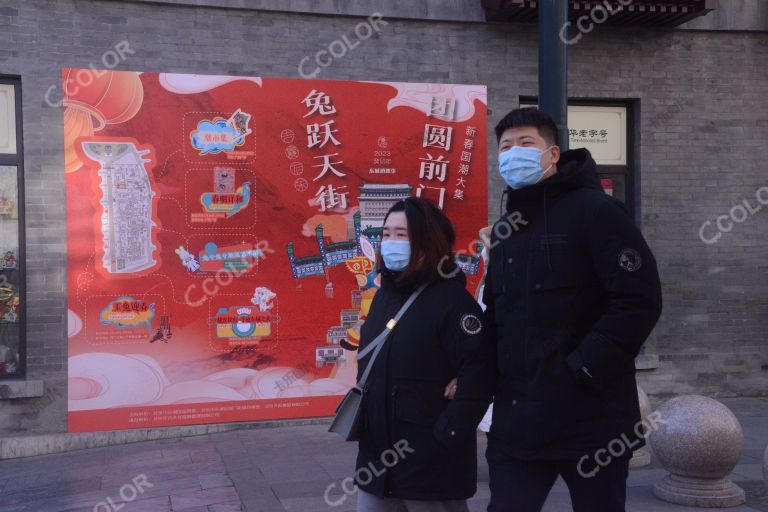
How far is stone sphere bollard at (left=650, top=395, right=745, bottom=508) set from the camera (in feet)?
18.9

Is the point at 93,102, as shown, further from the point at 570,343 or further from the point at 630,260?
the point at 630,260

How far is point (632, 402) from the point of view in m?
3.17

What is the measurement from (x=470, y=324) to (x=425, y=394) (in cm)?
36

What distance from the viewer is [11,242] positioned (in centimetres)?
848

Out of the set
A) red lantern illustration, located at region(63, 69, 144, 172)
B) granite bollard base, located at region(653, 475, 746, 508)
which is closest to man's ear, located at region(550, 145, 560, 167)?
granite bollard base, located at region(653, 475, 746, 508)

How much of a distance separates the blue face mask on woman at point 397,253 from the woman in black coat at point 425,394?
0.06 ft

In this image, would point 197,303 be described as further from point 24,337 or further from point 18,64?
point 18,64

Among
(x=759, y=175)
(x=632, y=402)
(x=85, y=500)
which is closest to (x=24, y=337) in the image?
(x=85, y=500)

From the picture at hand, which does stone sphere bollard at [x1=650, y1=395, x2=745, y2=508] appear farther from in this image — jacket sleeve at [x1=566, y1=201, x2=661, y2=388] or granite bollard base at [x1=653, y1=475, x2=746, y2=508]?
jacket sleeve at [x1=566, y1=201, x2=661, y2=388]

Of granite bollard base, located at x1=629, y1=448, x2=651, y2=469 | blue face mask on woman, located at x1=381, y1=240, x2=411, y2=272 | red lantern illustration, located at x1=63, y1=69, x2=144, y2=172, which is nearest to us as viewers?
blue face mask on woman, located at x1=381, y1=240, x2=411, y2=272

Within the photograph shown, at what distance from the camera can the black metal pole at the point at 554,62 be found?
236 inches

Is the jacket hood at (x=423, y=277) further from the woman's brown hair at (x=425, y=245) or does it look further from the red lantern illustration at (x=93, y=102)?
the red lantern illustration at (x=93, y=102)

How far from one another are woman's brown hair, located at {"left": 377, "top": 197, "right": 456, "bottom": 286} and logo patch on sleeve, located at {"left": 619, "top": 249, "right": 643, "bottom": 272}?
955 millimetres

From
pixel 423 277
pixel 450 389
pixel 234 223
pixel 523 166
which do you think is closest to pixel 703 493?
pixel 450 389
